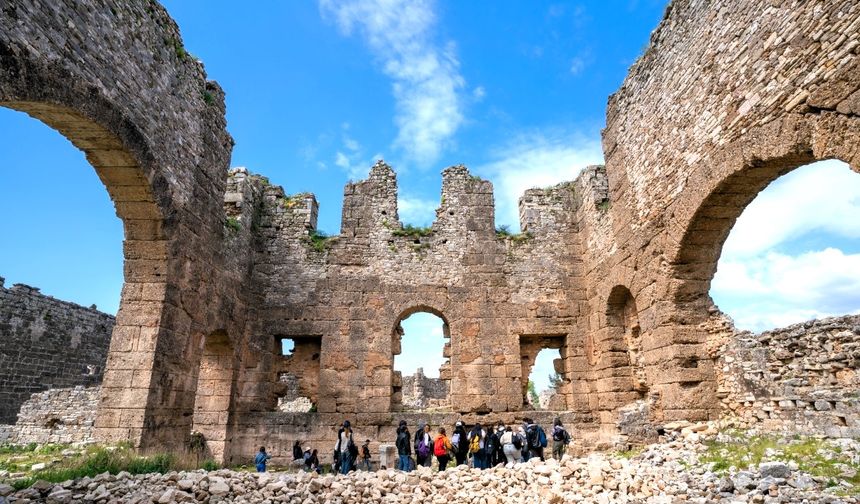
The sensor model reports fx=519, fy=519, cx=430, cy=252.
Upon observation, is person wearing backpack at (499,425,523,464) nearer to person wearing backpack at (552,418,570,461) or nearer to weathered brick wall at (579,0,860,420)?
person wearing backpack at (552,418,570,461)

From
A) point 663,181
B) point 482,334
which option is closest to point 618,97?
point 663,181

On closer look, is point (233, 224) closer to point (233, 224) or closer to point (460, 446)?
point (233, 224)

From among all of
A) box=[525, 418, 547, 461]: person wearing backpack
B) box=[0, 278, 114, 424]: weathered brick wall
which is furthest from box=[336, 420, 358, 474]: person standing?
box=[0, 278, 114, 424]: weathered brick wall

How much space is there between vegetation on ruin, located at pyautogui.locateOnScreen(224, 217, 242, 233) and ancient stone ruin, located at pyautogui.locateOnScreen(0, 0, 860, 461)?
6 centimetres

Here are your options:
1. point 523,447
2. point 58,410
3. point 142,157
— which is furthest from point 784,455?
point 58,410

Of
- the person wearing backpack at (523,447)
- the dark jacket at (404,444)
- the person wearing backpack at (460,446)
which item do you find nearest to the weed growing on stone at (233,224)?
the dark jacket at (404,444)

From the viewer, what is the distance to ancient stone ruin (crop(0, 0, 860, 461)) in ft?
20.5

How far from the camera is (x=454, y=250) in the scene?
13.3 meters

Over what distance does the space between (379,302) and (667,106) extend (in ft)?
24.8

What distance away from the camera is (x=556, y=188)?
46.1 ft

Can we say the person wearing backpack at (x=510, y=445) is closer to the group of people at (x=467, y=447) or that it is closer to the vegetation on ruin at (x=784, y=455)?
the group of people at (x=467, y=447)

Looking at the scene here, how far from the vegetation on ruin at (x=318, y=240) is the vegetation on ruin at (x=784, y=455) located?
941 cm

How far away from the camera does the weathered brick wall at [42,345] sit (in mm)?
14680

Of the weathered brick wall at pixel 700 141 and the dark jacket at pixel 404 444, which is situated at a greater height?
the weathered brick wall at pixel 700 141
